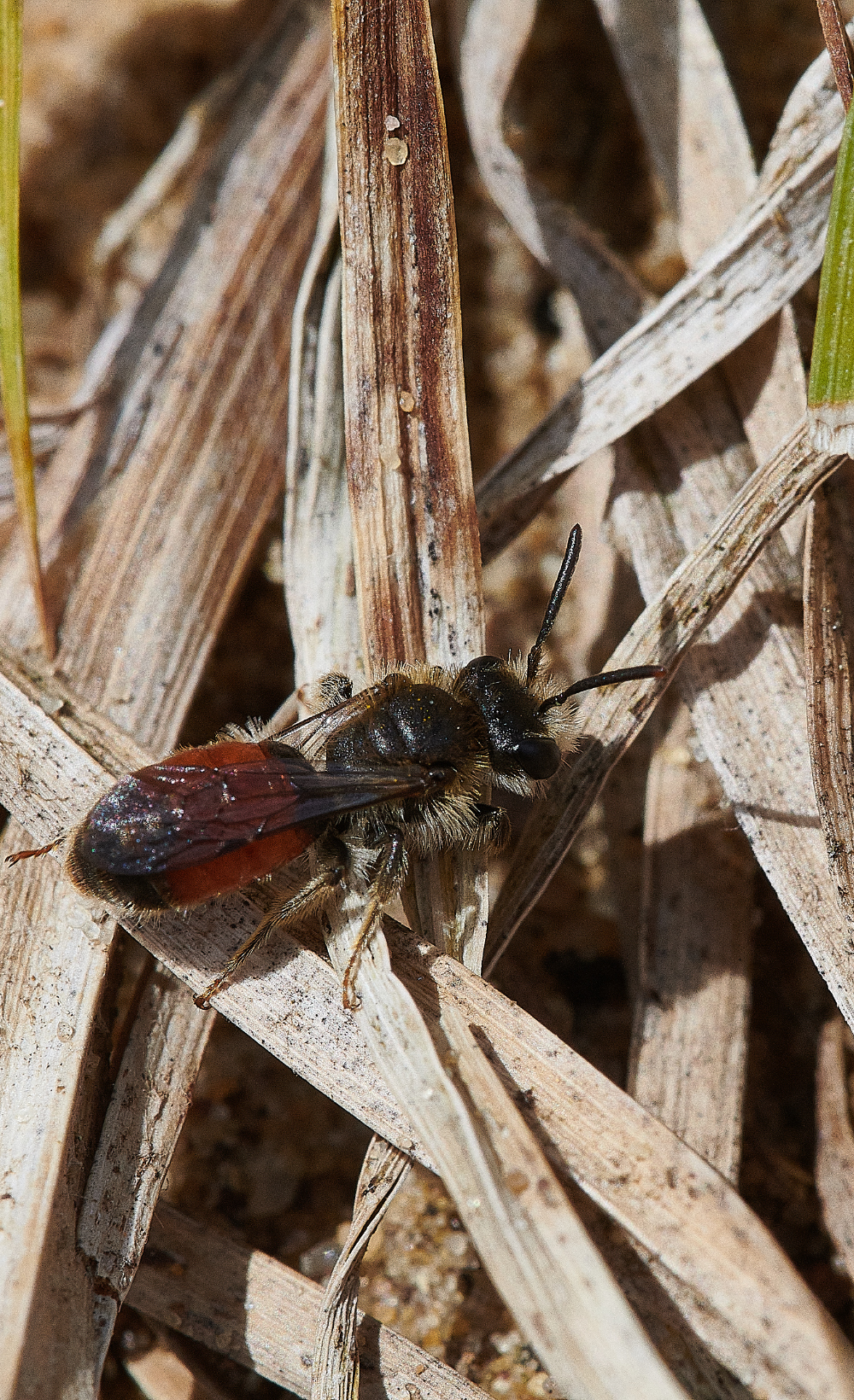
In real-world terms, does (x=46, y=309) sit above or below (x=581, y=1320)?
above

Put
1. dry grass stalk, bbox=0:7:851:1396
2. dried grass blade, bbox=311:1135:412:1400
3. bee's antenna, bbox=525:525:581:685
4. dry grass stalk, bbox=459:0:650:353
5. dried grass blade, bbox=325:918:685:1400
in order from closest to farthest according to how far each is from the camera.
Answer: dried grass blade, bbox=325:918:685:1400
dry grass stalk, bbox=0:7:851:1396
dried grass blade, bbox=311:1135:412:1400
bee's antenna, bbox=525:525:581:685
dry grass stalk, bbox=459:0:650:353

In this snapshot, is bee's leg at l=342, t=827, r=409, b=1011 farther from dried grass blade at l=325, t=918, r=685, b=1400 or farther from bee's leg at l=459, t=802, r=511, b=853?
bee's leg at l=459, t=802, r=511, b=853

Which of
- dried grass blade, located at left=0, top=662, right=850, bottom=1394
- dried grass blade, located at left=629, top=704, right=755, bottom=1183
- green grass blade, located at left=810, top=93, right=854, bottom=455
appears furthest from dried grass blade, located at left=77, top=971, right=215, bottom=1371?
green grass blade, located at left=810, top=93, right=854, bottom=455

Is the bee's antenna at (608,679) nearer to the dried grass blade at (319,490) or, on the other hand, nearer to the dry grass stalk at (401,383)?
the dry grass stalk at (401,383)

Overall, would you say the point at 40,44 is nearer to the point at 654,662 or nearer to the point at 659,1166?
the point at 654,662

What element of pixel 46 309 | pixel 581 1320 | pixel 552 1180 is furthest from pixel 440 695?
pixel 46 309

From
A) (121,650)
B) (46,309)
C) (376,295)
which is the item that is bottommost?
(121,650)
